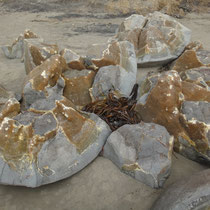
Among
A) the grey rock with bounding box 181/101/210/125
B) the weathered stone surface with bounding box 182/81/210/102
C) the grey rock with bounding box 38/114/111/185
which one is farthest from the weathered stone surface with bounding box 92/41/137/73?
the grey rock with bounding box 38/114/111/185

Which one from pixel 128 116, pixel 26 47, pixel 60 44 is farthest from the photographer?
pixel 60 44

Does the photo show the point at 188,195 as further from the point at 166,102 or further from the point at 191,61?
the point at 191,61

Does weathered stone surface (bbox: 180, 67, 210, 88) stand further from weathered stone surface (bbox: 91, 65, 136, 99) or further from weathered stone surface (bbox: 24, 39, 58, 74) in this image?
weathered stone surface (bbox: 24, 39, 58, 74)

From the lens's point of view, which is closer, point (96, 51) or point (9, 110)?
point (9, 110)

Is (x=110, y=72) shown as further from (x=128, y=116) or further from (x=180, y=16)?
(x=180, y=16)

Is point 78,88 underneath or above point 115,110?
above

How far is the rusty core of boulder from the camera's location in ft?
10.1

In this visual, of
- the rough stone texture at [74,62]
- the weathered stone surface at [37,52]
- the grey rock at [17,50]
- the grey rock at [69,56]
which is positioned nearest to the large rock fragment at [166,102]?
the rough stone texture at [74,62]

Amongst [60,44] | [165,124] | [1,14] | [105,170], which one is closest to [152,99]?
[165,124]

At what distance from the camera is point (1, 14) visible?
10258 mm

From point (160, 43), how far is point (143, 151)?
2.88 m

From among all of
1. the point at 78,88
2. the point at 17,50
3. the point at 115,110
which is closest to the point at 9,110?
the point at 78,88

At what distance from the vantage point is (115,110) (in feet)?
10.6

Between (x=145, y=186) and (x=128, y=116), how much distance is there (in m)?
0.89
